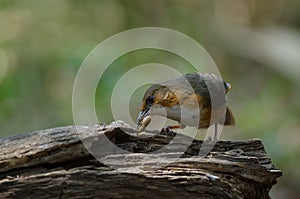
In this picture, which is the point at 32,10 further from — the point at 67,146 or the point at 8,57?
the point at 67,146

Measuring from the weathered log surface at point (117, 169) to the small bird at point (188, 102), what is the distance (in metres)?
0.33

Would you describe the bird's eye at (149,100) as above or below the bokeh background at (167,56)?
below

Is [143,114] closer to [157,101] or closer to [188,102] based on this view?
[157,101]

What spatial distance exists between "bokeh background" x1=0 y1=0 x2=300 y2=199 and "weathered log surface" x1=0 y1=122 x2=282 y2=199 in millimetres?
2001

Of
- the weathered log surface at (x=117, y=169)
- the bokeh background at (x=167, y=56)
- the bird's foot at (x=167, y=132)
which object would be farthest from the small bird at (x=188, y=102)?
the bokeh background at (x=167, y=56)

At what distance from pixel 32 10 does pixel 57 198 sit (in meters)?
3.88

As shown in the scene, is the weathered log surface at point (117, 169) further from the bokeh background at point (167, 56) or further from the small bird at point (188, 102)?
the bokeh background at point (167, 56)

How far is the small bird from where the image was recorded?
9.39 feet

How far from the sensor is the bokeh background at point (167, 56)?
4.94m

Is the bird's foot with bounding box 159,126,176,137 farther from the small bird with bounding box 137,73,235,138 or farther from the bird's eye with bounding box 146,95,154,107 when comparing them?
the bird's eye with bounding box 146,95,154,107

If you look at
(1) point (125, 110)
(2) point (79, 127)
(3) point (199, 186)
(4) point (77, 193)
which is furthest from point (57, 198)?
(1) point (125, 110)

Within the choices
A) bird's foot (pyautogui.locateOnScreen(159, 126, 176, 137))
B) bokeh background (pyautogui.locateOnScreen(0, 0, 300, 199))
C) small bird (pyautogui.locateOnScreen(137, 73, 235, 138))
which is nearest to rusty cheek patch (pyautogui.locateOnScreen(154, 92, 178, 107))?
small bird (pyautogui.locateOnScreen(137, 73, 235, 138))

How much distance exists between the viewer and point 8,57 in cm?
510

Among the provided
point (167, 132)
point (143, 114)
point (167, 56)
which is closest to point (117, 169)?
point (167, 132)
